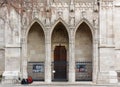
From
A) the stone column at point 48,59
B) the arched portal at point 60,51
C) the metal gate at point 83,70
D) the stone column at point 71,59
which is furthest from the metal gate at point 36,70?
the metal gate at point 83,70

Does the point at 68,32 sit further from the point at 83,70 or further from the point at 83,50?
the point at 83,70

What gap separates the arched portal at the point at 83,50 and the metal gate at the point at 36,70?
113 inches

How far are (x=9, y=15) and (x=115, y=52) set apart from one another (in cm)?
891

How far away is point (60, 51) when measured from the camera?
37.0 metres

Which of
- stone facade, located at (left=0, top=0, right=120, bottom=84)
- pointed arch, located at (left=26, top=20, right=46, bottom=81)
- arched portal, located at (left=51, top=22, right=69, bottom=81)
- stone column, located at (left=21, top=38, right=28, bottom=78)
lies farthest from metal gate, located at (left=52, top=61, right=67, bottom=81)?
stone column, located at (left=21, top=38, right=28, bottom=78)

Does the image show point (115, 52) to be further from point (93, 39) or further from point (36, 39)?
point (36, 39)

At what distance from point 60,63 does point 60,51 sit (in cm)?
106

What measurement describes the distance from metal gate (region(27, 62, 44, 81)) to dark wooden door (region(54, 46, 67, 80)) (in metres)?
1.19

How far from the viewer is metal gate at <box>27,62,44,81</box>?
35.9m

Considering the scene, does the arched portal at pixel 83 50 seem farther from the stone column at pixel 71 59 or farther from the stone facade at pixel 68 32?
the stone column at pixel 71 59

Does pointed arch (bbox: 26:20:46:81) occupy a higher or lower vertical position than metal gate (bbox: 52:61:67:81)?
higher

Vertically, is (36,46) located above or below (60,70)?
above

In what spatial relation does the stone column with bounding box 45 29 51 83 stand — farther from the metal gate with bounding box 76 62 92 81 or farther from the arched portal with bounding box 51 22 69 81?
the metal gate with bounding box 76 62 92 81

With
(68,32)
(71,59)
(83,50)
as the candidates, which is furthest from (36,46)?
(83,50)
